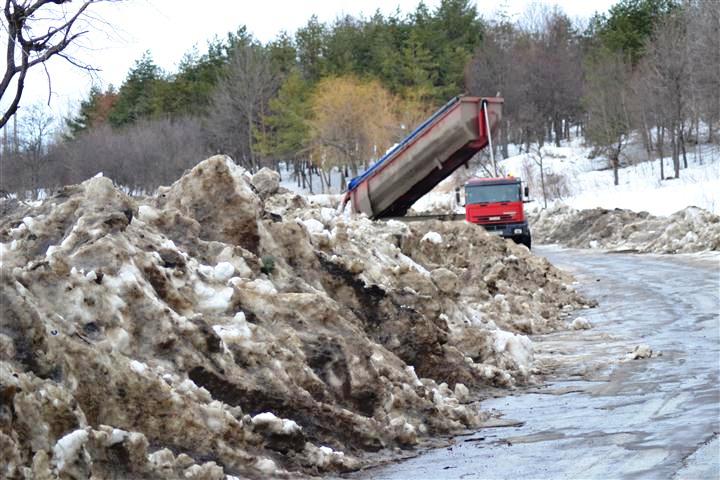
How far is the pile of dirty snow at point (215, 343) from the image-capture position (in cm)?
660

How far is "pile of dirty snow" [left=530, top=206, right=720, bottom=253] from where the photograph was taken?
33.8 m

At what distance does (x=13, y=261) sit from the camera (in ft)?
31.0

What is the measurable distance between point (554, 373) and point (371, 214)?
18.1 meters

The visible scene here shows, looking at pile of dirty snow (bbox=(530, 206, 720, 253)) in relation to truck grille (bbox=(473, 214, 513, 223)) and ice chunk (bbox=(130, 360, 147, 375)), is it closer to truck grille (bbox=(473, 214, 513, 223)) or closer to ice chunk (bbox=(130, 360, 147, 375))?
truck grille (bbox=(473, 214, 513, 223))

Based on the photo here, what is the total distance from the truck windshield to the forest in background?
23735mm

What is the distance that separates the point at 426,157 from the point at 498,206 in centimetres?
526

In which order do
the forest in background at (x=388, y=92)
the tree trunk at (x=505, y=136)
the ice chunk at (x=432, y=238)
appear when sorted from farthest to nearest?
the tree trunk at (x=505, y=136), the forest in background at (x=388, y=92), the ice chunk at (x=432, y=238)

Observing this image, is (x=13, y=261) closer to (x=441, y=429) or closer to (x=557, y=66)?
(x=441, y=429)

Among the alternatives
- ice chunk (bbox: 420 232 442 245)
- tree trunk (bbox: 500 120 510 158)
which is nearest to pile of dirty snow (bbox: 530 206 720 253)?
ice chunk (bbox: 420 232 442 245)

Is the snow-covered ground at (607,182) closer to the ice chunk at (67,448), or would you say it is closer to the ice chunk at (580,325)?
the ice chunk at (580,325)

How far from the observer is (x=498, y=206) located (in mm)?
32812

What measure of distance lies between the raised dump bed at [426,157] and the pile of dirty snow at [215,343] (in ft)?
47.0

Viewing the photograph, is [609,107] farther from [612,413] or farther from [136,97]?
[612,413]

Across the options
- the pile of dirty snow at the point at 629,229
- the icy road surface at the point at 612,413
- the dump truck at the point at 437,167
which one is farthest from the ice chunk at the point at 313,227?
the pile of dirty snow at the point at 629,229
